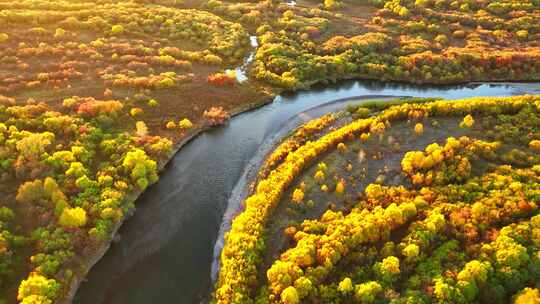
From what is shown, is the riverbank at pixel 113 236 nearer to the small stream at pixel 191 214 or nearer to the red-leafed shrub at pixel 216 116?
the small stream at pixel 191 214

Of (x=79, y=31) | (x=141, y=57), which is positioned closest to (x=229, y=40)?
(x=141, y=57)

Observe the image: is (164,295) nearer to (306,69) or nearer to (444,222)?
(444,222)

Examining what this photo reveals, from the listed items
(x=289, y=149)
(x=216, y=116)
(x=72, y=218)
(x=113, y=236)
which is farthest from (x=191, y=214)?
(x=216, y=116)

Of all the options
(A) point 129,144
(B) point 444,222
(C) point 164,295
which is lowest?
(C) point 164,295

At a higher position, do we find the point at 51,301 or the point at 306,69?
the point at 306,69

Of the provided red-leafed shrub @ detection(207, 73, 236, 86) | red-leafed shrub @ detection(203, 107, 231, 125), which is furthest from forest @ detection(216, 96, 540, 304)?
red-leafed shrub @ detection(207, 73, 236, 86)

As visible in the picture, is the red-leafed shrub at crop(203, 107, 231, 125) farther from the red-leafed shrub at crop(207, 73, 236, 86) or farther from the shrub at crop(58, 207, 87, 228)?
the shrub at crop(58, 207, 87, 228)

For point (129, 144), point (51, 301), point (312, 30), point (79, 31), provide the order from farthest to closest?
point (312, 30) → point (79, 31) → point (129, 144) → point (51, 301)
